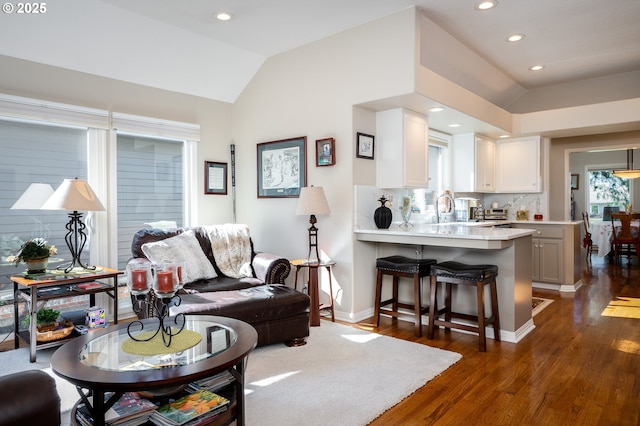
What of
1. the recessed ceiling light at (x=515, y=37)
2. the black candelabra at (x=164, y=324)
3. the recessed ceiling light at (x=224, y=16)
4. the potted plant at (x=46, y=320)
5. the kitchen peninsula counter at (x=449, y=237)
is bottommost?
the potted plant at (x=46, y=320)

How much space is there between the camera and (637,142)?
5.88 meters

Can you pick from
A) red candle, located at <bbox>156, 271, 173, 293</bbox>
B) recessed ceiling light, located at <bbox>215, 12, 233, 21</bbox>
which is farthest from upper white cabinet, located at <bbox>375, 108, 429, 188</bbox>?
red candle, located at <bbox>156, 271, 173, 293</bbox>

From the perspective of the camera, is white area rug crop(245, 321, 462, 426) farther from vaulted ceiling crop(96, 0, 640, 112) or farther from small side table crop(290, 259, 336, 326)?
vaulted ceiling crop(96, 0, 640, 112)

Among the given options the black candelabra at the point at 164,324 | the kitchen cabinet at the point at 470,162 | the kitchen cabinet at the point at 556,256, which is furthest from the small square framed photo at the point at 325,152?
the kitchen cabinet at the point at 556,256

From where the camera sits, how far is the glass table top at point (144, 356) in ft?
5.48

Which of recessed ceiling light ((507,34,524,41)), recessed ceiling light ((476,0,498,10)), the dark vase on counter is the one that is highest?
recessed ceiling light ((507,34,524,41))

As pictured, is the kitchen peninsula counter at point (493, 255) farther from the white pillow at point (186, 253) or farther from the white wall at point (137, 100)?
the white wall at point (137, 100)

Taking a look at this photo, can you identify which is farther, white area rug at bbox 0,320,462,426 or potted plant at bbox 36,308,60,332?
potted plant at bbox 36,308,60,332

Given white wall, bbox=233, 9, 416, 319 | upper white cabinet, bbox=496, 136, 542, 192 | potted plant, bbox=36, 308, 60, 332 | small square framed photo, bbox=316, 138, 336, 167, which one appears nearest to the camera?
potted plant, bbox=36, 308, 60, 332

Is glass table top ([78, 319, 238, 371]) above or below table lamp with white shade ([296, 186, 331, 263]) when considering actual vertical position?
below

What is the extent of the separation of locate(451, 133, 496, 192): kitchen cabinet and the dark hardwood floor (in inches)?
82.3

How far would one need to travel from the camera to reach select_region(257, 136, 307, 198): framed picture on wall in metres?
4.44

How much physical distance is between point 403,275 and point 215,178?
2.54 m

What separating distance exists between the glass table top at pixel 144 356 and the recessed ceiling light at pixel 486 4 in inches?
126
